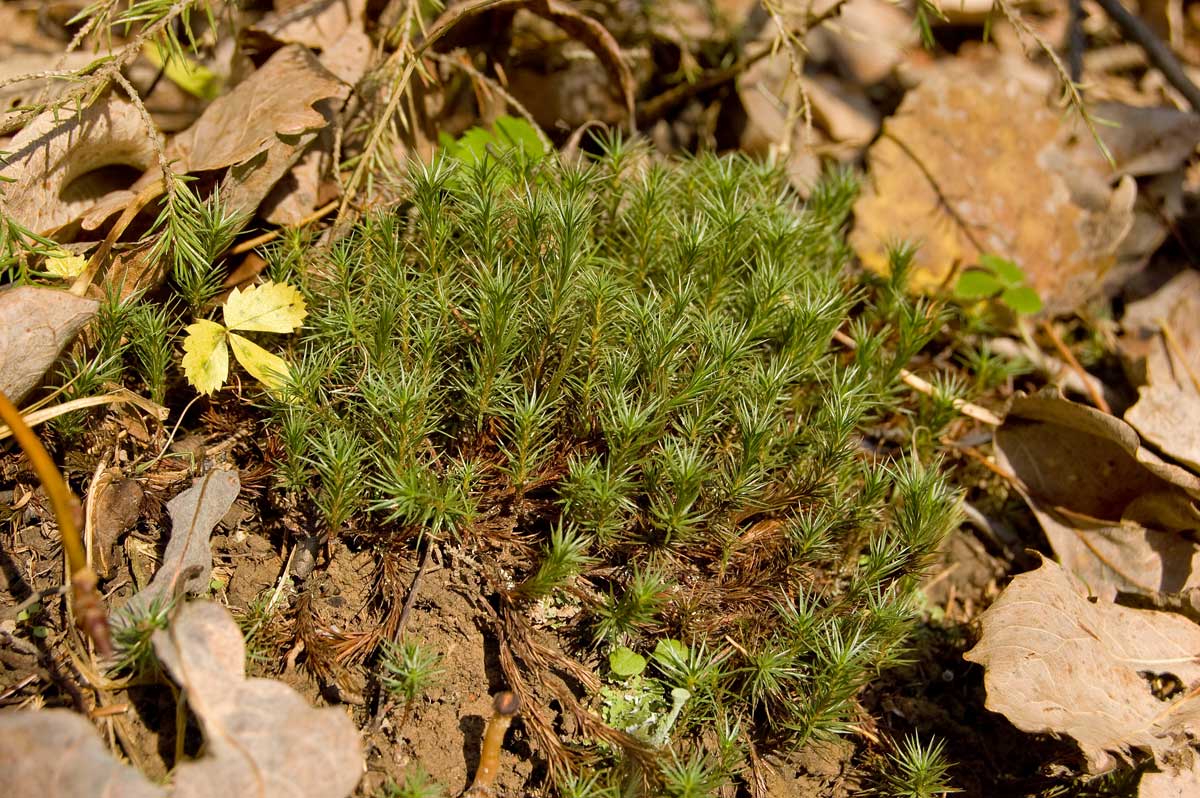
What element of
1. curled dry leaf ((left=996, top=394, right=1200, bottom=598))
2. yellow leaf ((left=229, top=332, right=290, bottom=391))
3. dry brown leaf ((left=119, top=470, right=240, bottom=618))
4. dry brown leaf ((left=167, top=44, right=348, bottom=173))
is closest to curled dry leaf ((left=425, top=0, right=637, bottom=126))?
dry brown leaf ((left=167, top=44, right=348, bottom=173))

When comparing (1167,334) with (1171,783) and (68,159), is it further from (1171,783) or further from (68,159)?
(68,159)

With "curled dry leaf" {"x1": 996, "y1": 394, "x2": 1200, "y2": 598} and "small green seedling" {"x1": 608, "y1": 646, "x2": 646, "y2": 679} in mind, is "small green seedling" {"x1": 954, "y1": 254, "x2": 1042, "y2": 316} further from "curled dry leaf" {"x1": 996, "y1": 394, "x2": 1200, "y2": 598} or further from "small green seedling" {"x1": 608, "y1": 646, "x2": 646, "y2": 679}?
"small green seedling" {"x1": 608, "y1": 646, "x2": 646, "y2": 679}

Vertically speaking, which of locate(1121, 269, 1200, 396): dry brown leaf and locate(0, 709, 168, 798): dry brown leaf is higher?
locate(0, 709, 168, 798): dry brown leaf

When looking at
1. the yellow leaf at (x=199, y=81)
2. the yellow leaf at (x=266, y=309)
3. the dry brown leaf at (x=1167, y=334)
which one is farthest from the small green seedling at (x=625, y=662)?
the yellow leaf at (x=199, y=81)

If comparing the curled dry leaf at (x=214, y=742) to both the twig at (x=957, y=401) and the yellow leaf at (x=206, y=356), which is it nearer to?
the yellow leaf at (x=206, y=356)

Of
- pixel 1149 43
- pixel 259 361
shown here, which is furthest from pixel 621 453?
pixel 1149 43

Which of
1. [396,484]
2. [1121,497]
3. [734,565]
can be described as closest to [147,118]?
[396,484]

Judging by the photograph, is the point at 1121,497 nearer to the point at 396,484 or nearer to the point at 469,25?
the point at 396,484
